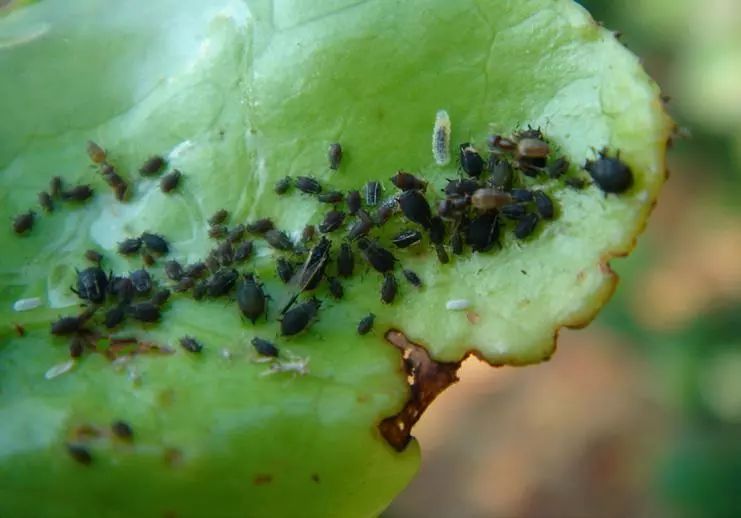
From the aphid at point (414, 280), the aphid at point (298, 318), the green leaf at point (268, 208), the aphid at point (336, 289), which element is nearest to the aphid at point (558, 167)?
the green leaf at point (268, 208)

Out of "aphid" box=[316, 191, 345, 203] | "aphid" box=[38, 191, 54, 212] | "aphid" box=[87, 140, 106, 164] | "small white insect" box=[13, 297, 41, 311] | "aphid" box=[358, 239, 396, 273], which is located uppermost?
"aphid" box=[87, 140, 106, 164]

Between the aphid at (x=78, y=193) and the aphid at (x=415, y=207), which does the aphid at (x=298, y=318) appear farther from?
the aphid at (x=78, y=193)

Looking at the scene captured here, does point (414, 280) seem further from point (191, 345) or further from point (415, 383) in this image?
point (191, 345)

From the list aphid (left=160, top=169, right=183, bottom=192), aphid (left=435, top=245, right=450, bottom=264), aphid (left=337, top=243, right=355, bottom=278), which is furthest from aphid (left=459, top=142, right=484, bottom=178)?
aphid (left=160, top=169, right=183, bottom=192)

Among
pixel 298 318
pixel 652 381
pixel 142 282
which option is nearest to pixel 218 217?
pixel 142 282

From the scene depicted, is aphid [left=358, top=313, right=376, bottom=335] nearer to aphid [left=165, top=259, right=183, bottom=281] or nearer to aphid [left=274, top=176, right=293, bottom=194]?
aphid [left=274, top=176, right=293, bottom=194]
